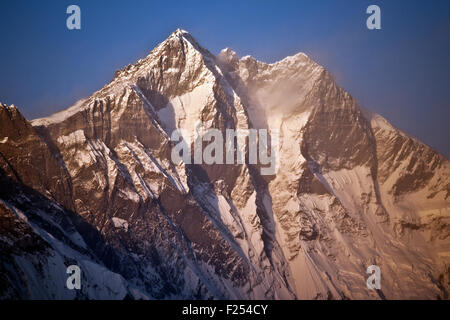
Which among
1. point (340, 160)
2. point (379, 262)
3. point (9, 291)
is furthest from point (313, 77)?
point (9, 291)

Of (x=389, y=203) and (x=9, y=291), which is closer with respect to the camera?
(x=9, y=291)
